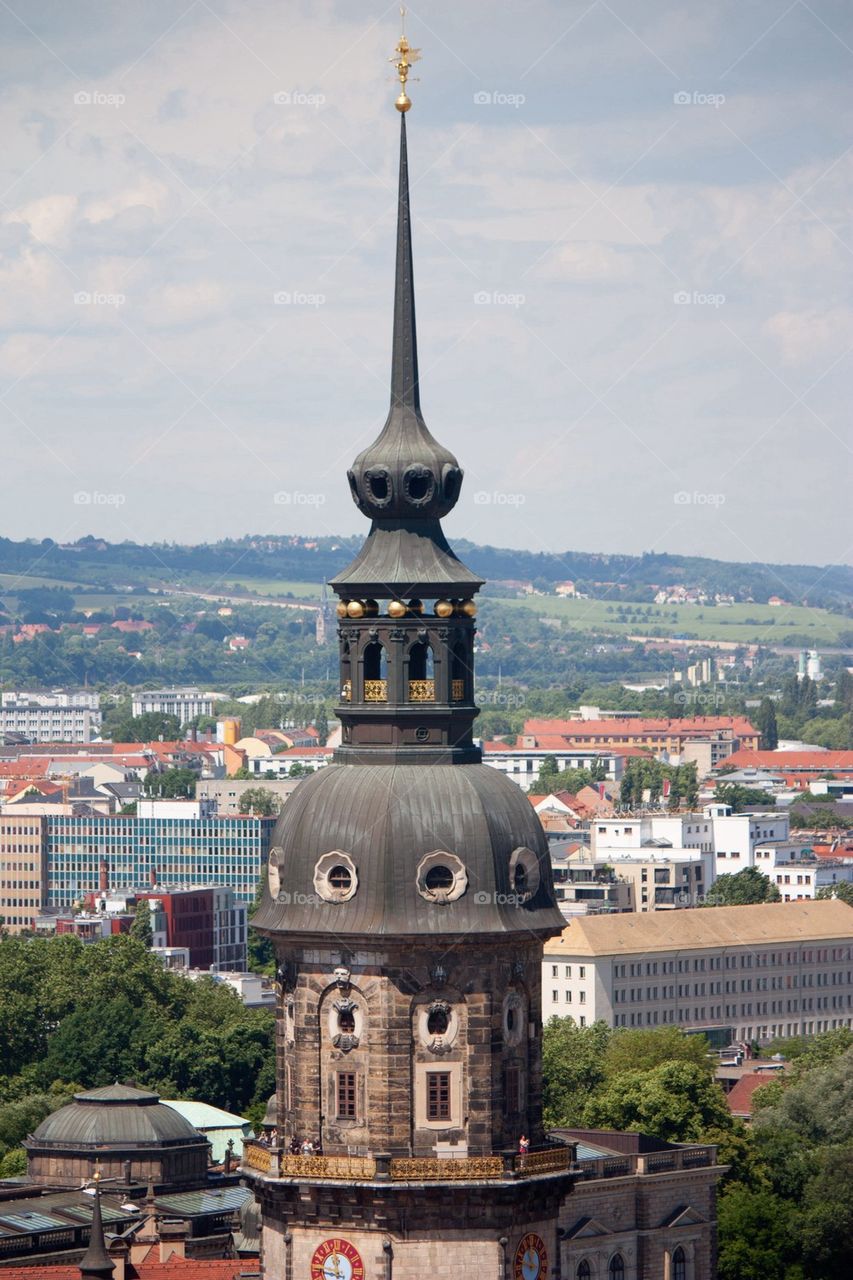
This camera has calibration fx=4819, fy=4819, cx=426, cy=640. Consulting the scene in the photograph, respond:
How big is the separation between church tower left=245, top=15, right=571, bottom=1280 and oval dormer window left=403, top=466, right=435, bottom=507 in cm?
142

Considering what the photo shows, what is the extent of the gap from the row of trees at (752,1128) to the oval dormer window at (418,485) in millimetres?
60507

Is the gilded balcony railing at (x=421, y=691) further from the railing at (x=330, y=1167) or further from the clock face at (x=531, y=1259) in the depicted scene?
the clock face at (x=531, y=1259)

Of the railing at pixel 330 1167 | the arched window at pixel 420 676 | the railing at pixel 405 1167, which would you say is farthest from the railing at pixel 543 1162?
the arched window at pixel 420 676

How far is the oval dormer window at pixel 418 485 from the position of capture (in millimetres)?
77812

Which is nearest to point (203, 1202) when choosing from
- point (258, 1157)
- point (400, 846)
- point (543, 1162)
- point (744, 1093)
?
point (258, 1157)

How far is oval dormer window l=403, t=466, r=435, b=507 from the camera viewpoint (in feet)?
255

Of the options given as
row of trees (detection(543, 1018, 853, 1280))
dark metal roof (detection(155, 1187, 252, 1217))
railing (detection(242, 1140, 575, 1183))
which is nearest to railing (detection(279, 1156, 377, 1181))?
railing (detection(242, 1140, 575, 1183))

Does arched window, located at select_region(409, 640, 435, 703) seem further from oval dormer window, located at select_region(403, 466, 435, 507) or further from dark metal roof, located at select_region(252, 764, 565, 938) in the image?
oval dormer window, located at select_region(403, 466, 435, 507)

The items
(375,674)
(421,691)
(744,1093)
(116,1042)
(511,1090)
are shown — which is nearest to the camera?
(511,1090)

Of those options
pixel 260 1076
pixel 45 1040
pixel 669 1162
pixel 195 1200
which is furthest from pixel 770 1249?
pixel 45 1040

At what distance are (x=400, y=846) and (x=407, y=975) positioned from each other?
2030 millimetres

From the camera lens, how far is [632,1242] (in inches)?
5020

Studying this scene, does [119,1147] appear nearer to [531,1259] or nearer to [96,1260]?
[96,1260]

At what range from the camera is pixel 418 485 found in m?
78.0
